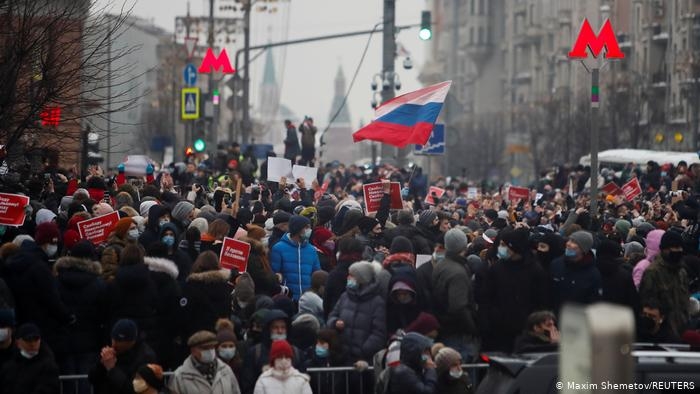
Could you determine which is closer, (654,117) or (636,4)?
(654,117)

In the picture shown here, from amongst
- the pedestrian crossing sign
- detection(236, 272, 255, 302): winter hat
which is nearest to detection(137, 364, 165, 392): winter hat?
detection(236, 272, 255, 302): winter hat

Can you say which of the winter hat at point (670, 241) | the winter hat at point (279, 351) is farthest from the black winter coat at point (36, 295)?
the winter hat at point (670, 241)

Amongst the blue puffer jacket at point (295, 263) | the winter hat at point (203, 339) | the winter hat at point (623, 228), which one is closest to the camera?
the winter hat at point (203, 339)

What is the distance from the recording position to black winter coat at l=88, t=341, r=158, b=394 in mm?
10570

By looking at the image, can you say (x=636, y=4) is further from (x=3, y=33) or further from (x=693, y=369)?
(x=693, y=369)

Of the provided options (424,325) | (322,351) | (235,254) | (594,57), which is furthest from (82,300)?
(594,57)

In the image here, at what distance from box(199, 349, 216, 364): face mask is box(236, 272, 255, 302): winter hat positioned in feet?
7.35

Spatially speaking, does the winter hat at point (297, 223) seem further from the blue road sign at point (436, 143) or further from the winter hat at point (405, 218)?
the blue road sign at point (436, 143)

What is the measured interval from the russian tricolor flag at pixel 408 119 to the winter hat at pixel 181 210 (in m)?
6.28

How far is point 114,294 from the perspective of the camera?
1200 centimetres

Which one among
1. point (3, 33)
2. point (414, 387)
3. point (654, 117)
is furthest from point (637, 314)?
point (654, 117)

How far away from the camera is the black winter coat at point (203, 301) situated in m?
12.0

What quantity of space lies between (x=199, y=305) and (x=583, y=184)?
1935cm

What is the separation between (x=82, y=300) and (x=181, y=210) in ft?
8.99
